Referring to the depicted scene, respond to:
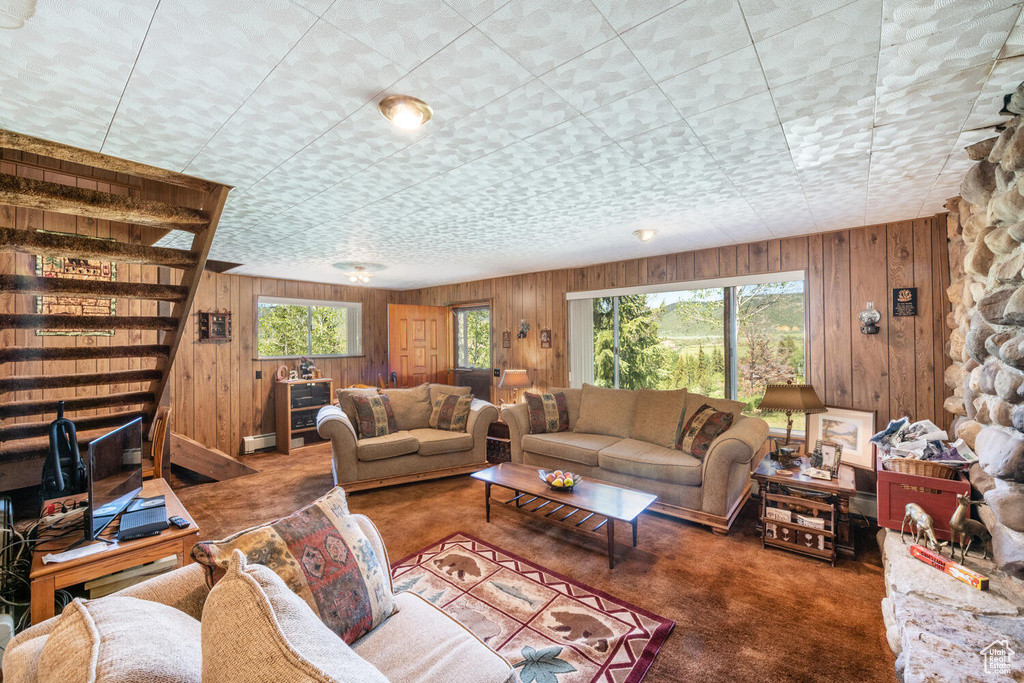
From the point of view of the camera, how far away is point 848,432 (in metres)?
3.51

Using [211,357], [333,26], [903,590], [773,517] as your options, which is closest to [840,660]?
[903,590]

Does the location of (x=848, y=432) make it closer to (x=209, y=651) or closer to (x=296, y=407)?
(x=209, y=651)

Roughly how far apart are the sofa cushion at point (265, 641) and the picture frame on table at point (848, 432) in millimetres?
3848

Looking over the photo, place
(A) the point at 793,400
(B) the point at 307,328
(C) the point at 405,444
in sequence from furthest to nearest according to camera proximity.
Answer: (B) the point at 307,328 → (C) the point at 405,444 → (A) the point at 793,400

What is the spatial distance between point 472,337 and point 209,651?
621 centimetres

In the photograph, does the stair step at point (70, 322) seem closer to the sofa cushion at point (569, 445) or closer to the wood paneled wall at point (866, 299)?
the sofa cushion at point (569, 445)

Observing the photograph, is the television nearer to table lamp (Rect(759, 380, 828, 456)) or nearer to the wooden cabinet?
the wooden cabinet

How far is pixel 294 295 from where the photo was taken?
6152mm

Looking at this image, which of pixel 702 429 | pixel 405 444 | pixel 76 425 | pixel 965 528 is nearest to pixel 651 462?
pixel 702 429

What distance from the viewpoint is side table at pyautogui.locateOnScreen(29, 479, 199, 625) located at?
1684 millimetres

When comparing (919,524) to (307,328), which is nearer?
(919,524)

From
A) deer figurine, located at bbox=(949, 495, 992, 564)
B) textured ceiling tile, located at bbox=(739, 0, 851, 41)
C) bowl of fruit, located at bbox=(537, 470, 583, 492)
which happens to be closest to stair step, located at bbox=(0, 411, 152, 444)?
bowl of fruit, located at bbox=(537, 470, 583, 492)

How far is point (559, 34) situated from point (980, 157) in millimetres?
2221

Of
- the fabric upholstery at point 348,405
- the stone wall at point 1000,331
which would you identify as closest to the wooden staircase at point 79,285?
the fabric upholstery at point 348,405
